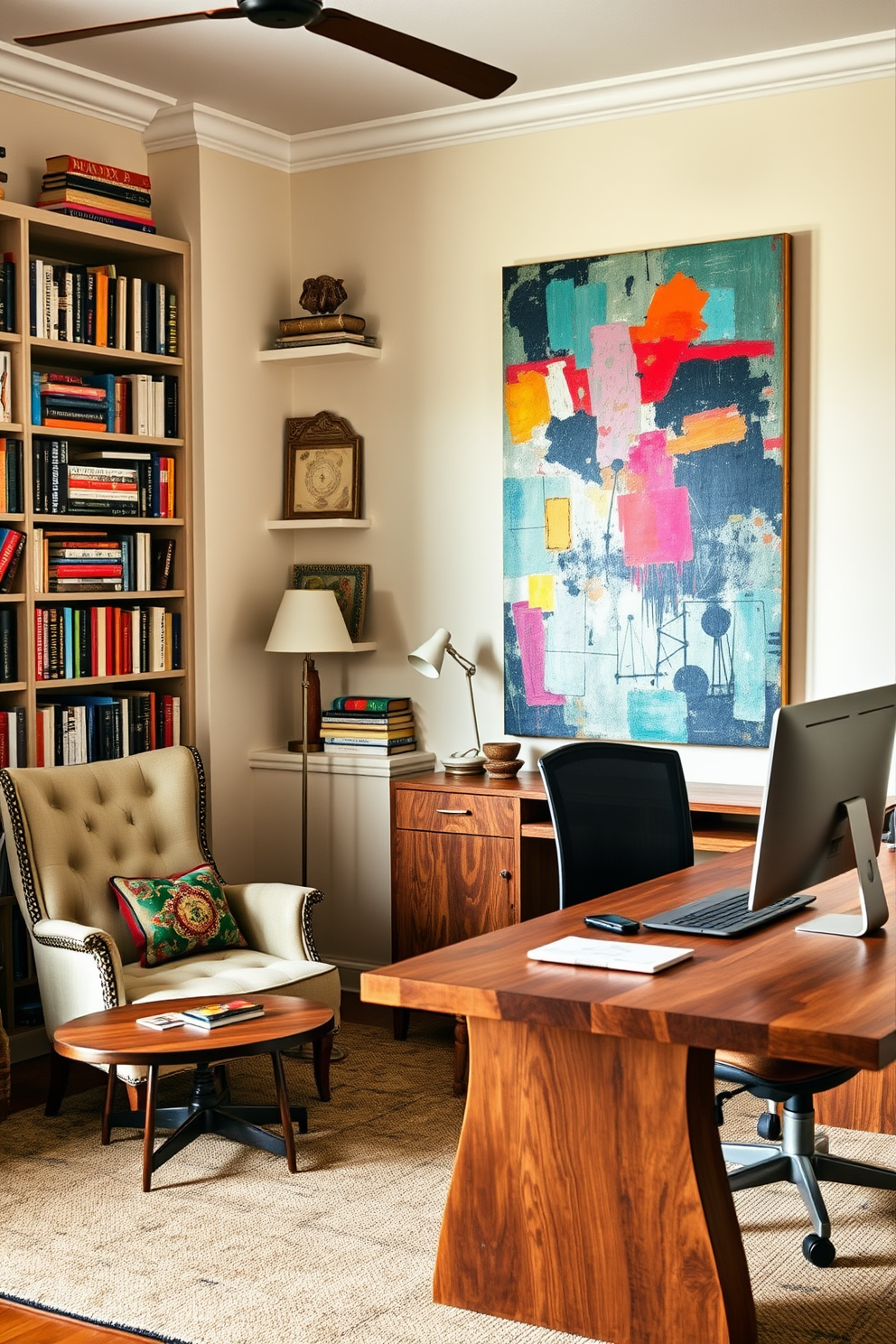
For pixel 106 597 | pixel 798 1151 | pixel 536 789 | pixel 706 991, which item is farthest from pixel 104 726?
pixel 706 991

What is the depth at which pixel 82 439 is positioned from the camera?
4711mm

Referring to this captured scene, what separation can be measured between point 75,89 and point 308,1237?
3.57 m

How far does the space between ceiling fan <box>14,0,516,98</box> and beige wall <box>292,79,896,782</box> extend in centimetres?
157

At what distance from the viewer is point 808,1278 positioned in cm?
292

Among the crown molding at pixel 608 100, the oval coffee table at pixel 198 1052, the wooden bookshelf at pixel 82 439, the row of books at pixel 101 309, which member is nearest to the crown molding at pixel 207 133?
the crown molding at pixel 608 100

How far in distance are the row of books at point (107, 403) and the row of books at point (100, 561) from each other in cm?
35

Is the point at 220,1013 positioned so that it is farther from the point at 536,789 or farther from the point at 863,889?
the point at 863,889

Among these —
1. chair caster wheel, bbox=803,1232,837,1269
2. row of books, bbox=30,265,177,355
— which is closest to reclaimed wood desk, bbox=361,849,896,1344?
chair caster wheel, bbox=803,1232,837,1269

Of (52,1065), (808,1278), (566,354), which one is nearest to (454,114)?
(566,354)

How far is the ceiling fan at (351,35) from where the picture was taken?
2654mm

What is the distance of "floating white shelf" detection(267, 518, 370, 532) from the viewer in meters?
5.19

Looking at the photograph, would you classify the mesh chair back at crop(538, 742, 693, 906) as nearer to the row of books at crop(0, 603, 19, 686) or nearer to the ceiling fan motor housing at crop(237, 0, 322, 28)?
the ceiling fan motor housing at crop(237, 0, 322, 28)

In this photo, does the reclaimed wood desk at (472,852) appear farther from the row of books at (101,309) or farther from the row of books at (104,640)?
the row of books at (101,309)

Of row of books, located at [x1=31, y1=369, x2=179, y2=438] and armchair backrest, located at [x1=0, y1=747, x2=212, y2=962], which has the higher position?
row of books, located at [x1=31, y1=369, x2=179, y2=438]
